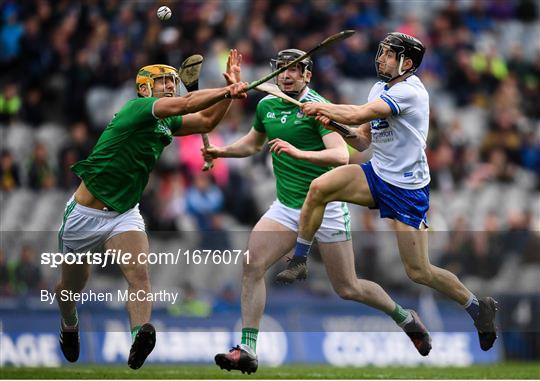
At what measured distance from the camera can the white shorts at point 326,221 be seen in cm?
1339

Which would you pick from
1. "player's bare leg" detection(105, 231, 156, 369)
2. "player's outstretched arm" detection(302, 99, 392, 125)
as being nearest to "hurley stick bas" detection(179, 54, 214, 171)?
"player's outstretched arm" detection(302, 99, 392, 125)

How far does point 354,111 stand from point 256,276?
1.84 meters

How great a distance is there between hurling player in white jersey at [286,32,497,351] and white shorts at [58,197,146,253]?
1.59 m

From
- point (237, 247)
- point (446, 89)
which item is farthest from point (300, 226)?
A: point (446, 89)

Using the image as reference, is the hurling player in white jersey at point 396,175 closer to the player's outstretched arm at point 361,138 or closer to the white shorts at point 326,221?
the player's outstretched arm at point 361,138

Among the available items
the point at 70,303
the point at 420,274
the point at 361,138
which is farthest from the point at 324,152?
the point at 70,303

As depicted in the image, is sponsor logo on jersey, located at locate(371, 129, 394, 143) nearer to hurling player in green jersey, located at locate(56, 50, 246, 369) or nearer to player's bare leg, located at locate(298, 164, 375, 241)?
player's bare leg, located at locate(298, 164, 375, 241)

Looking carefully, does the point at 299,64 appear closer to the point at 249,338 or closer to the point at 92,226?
the point at 92,226

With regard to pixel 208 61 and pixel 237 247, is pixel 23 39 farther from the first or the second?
pixel 237 247

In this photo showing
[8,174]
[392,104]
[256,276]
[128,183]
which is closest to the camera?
[392,104]

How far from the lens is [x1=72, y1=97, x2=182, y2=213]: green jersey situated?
13.0 metres

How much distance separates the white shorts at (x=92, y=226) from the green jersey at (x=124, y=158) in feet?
0.32

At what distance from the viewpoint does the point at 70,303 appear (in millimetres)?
13688

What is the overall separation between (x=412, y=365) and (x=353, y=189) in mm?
5629
